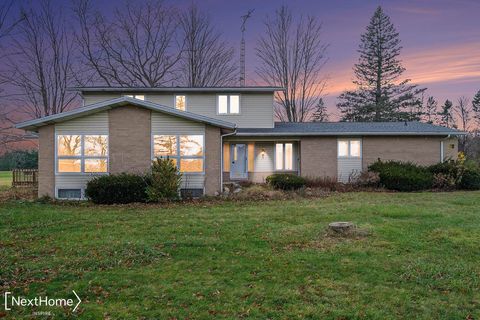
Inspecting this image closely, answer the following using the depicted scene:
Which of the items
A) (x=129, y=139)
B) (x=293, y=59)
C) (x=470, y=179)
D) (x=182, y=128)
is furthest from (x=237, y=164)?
(x=293, y=59)

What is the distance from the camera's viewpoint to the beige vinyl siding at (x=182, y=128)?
15.3 metres

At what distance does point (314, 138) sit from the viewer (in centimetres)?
1984

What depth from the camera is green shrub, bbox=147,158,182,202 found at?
43.8 ft

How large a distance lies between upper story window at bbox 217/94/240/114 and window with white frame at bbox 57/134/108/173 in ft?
24.0

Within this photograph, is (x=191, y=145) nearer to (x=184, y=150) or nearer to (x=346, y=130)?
(x=184, y=150)

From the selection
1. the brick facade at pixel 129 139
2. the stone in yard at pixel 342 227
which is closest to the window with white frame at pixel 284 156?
the brick facade at pixel 129 139

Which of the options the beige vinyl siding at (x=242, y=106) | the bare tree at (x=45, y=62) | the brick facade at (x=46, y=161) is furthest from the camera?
the bare tree at (x=45, y=62)

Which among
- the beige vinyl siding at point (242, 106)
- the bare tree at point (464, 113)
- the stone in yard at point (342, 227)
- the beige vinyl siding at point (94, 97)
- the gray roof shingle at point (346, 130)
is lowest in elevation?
the stone in yard at point (342, 227)

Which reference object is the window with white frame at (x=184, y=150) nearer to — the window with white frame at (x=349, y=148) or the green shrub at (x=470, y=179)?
the window with white frame at (x=349, y=148)

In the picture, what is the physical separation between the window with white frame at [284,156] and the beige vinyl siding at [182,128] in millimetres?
6729

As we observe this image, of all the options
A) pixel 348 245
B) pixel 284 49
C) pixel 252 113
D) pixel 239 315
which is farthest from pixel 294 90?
pixel 239 315

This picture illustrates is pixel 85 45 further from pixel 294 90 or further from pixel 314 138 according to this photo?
pixel 314 138

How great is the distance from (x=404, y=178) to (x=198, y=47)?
22589 millimetres

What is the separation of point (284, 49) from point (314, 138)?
13.2 metres
